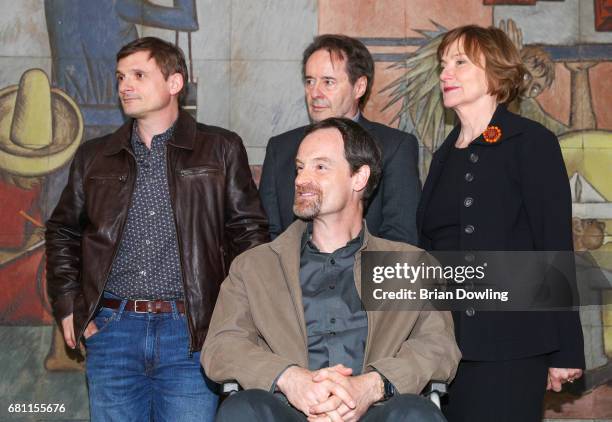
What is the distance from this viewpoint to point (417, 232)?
344 centimetres

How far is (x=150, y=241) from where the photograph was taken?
3398mm

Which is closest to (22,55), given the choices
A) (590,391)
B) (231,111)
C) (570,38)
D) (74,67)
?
(74,67)

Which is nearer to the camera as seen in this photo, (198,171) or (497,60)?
(497,60)

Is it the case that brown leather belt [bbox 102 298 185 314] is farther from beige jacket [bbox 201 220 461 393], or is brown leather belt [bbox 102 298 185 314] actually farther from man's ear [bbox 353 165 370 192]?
man's ear [bbox 353 165 370 192]

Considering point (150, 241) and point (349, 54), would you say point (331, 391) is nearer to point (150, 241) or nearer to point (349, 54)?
point (150, 241)

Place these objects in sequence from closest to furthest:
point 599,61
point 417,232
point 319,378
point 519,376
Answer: point 319,378 < point 519,376 < point 417,232 < point 599,61

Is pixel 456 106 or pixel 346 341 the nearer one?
pixel 346 341

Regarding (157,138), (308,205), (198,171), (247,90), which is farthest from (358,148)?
(247,90)

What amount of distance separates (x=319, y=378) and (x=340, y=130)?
972mm

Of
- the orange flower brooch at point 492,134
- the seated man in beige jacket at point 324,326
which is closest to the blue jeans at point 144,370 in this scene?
the seated man in beige jacket at point 324,326

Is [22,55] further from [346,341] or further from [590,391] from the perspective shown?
[590,391]

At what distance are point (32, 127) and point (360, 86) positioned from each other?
207 centimetres

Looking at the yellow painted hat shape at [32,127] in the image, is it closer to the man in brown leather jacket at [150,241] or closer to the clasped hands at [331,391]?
the man in brown leather jacket at [150,241]

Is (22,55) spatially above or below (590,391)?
above
